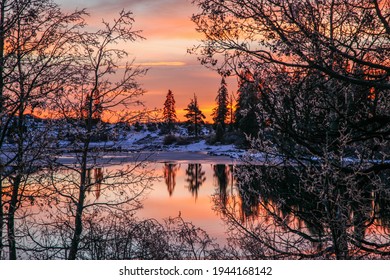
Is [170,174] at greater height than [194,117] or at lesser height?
lesser

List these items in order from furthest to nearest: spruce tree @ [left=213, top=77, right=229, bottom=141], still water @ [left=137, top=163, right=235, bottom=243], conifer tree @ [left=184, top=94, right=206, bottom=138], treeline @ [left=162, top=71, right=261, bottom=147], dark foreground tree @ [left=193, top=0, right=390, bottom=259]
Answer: conifer tree @ [left=184, top=94, right=206, bottom=138] < spruce tree @ [left=213, top=77, right=229, bottom=141] < treeline @ [left=162, top=71, right=261, bottom=147] < still water @ [left=137, top=163, right=235, bottom=243] < dark foreground tree @ [left=193, top=0, right=390, bottom=259]

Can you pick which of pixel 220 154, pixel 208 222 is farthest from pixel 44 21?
pixel 220 154

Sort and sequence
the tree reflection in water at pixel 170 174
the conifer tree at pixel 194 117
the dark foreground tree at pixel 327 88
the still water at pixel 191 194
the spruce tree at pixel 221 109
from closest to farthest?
1. the dark foreground tree at pixel 327 88
2. the still water at pixel 191 194
3. the tree reflection in water at pixel 170 174
4. the spruce tree at pixel 221 109
5. the conifer tree at pixel 194 117

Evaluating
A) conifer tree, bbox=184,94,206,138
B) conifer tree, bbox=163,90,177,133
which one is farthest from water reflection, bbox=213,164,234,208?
conifer tree, bbox=184,94,206,138

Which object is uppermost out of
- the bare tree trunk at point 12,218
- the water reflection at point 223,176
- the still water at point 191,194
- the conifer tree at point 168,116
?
the conifer tree at point 168,116

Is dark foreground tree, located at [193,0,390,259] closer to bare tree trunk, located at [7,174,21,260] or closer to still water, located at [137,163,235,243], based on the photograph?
bare tree trunk, located at [7,174,21,260]

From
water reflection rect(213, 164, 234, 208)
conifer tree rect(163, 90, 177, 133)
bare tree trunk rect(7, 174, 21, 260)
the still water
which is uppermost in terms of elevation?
conifer tree rect(163, 90, 177, 133)

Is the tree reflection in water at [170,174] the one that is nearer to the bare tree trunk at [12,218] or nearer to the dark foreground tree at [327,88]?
the bare tree trunk at [12,218]

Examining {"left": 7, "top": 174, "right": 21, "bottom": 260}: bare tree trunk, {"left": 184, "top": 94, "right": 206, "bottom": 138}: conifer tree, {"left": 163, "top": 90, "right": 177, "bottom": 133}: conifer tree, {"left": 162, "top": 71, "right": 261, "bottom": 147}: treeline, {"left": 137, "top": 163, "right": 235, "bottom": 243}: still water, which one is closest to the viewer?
{"left": 7, "top": 174, "right": 21, "bottom": 260}: bare tree trunk

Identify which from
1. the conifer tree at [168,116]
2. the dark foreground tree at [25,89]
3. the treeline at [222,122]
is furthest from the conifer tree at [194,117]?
the dark foreground tree at [25,89]

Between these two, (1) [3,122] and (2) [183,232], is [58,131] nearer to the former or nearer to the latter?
(1) [3,122]

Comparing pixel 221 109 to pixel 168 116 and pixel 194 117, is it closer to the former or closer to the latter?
pixel 194 117

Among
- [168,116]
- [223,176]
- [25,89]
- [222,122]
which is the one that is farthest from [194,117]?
[25,89]

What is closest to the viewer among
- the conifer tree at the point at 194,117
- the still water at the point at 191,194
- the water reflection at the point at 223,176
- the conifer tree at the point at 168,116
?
the conifer tree at the point at 168,116
